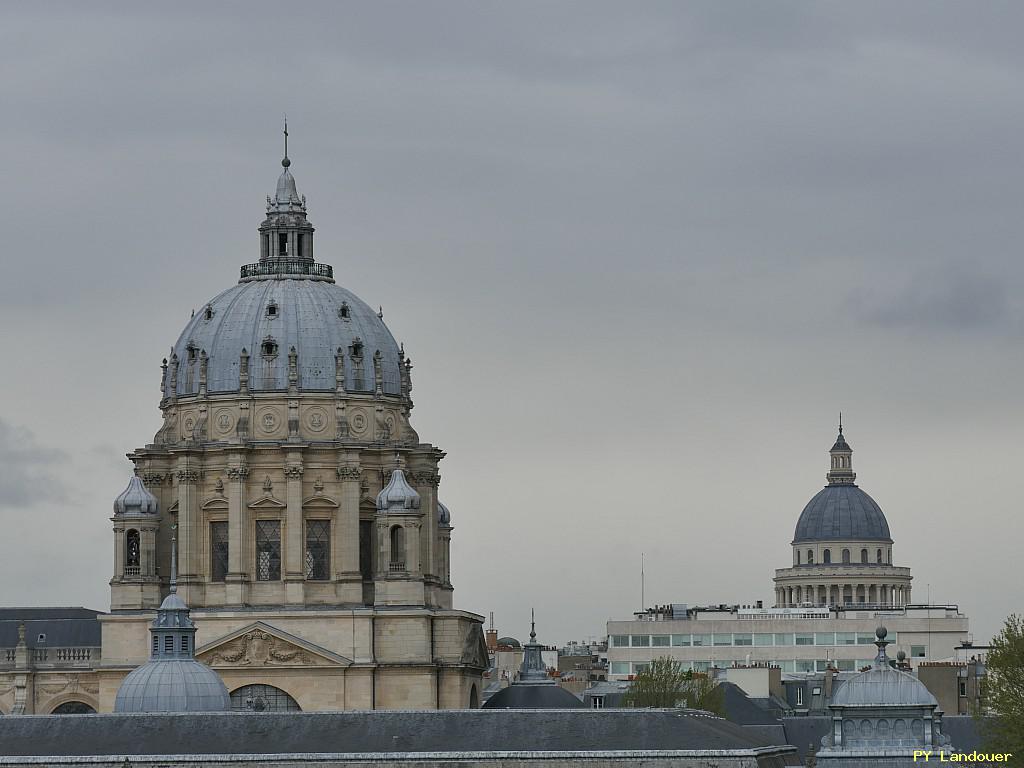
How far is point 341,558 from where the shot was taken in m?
178

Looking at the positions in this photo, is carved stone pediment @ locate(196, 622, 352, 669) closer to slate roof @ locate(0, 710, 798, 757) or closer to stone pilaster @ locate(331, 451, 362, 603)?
stone pilaster @ locate(331, 451, 362, 603)

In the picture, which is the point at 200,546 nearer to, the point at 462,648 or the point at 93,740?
the point at 462,648

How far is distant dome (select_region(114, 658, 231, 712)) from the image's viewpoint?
154625 mm

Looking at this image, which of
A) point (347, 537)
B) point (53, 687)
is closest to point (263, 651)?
point (347, 537)

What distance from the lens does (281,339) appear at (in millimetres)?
180375

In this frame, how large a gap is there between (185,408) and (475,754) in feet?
143

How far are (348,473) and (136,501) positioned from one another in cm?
1134

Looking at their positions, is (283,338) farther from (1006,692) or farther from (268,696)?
(1006,692)

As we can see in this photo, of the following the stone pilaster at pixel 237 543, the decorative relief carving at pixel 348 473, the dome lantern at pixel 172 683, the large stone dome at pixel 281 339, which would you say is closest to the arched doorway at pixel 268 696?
the stone pilaster at pixel 237 543

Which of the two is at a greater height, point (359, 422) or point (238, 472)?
point (359, 422)

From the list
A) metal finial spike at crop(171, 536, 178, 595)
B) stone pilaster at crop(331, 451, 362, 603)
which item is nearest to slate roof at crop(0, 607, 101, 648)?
metal finial spike at crop(171, 536, 178, 595)

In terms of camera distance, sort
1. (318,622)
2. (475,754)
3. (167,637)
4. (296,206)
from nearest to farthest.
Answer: (475,754) < (167,637) < (318,622) < (296,206)

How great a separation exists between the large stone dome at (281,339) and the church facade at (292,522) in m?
0.11

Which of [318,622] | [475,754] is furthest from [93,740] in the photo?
[318,622]
